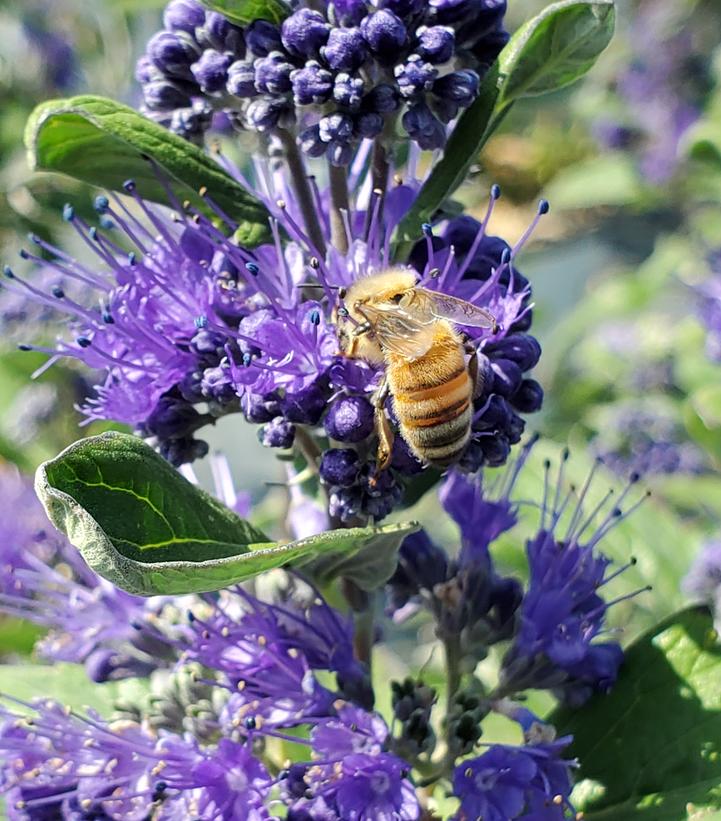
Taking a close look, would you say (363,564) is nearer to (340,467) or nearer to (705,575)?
(340,467)

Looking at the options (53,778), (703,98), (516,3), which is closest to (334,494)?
(53,778)

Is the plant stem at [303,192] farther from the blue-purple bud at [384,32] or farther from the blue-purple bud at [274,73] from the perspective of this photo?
the blue-purple bud at [384,32]

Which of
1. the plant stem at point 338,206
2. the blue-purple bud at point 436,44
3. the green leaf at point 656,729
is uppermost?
the blue-purple bud at point 436,44

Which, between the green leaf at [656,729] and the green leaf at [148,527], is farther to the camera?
the green leaf at [656,729]

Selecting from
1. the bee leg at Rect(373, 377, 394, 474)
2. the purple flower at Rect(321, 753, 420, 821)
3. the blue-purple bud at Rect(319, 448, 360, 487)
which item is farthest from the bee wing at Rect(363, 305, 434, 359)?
the purple flower at Rect(321, 753, 420, 821)

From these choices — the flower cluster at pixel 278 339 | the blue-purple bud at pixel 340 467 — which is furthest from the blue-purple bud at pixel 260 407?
the blue-purple bud at pixel 340 467

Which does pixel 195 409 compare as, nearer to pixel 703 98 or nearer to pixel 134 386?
pixel 134 386
